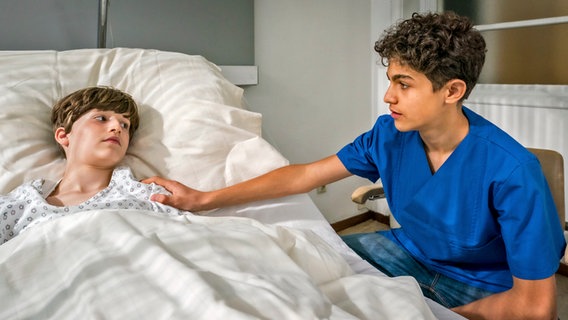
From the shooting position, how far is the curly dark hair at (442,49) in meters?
0.98

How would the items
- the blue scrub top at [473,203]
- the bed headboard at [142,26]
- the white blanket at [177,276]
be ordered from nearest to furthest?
1. the white blanket at [177,276]
2. the blue scrub top at [473,203]
3. the bed headboard at [142,26]

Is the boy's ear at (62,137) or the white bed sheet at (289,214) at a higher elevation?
the boy's ear at (62,137)

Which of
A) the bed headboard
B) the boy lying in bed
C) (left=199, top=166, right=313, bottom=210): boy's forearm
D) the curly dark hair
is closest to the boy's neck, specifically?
the boy lying in bed

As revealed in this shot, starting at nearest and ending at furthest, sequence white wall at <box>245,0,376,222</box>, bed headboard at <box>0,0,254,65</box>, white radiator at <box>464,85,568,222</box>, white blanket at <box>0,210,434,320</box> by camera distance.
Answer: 1. white blanket at <box>0,210,434,320</box>
2. bed headboard at <box>0,0,254,65</box>
3. white radiator at <box>464,85,568,222</box>
4. white wall at <box>245,0,376,222</box>

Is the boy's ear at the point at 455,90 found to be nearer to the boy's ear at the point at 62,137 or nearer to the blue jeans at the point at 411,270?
the blue jeans at the point at 411,270

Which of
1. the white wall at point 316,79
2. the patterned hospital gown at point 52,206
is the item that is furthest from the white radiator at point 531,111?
the patterned hospital gown at point 52,206

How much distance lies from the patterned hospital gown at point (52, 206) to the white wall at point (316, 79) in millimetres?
843

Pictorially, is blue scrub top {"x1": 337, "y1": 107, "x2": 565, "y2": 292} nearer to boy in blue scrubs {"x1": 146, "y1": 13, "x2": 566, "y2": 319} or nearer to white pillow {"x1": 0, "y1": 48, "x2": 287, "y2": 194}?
boy in blue scrubs {"x1": 146, "y1": 13, "x2": 566, "y2": 319}

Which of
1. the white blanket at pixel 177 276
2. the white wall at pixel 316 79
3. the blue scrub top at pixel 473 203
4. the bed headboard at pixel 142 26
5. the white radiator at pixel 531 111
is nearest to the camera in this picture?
the white blanket at pixel 177 276

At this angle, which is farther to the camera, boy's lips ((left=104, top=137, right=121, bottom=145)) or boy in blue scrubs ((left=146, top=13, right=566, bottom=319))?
boy's lips ((left=104, top=137, right=121, bottom=145))

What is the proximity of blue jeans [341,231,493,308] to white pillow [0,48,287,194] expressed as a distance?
348 mm

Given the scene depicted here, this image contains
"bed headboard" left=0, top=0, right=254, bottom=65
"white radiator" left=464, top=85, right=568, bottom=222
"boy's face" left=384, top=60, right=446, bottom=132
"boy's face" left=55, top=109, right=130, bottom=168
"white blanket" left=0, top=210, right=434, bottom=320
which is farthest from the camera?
"white radiator" left=464, top=85, right=568, bottom=222

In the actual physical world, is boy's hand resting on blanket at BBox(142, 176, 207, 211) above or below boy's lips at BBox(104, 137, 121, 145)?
below

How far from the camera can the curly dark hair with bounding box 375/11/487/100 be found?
98 centimetres
